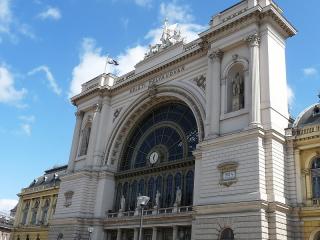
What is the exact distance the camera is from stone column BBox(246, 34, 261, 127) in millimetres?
31141

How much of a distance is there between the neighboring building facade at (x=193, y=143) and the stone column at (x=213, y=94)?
10 centimetres

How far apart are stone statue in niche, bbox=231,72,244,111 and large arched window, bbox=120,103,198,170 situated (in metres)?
5.73

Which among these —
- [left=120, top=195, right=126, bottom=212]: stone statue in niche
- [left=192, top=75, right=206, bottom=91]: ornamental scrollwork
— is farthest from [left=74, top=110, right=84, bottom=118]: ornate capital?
[left=192, top=75, right=206, bottom=91]: ornamental scrollwork

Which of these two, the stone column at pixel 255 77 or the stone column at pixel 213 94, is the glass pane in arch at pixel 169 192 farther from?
the stone column at pixel 255 77

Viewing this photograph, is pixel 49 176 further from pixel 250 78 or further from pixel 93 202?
pixel 250 78

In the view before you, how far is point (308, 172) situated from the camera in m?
30.4

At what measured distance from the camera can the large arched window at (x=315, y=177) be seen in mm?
29734

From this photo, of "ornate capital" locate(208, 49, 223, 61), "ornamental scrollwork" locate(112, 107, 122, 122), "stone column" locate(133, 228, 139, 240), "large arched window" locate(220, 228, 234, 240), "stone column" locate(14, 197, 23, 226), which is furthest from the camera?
"stone column" locate(14, 197, 23, 226)

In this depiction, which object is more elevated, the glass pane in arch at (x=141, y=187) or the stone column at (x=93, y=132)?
the stone column at (x=93, y=132)

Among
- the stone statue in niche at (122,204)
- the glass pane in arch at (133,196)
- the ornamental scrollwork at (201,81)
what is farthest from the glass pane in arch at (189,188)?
the stone statue in niche at (122,204)

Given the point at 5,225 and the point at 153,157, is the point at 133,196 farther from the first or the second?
the point at 5,225

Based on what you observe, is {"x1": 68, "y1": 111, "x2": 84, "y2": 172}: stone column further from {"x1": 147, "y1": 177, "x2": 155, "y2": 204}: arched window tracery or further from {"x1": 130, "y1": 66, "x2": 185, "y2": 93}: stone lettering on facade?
{"x1": 147, "y1": 177, "x2": 155, "y2": 204}: arched window tracery

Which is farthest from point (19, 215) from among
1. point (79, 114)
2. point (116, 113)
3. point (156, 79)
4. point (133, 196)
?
point (156, 79)

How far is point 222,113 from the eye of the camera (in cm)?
3406
